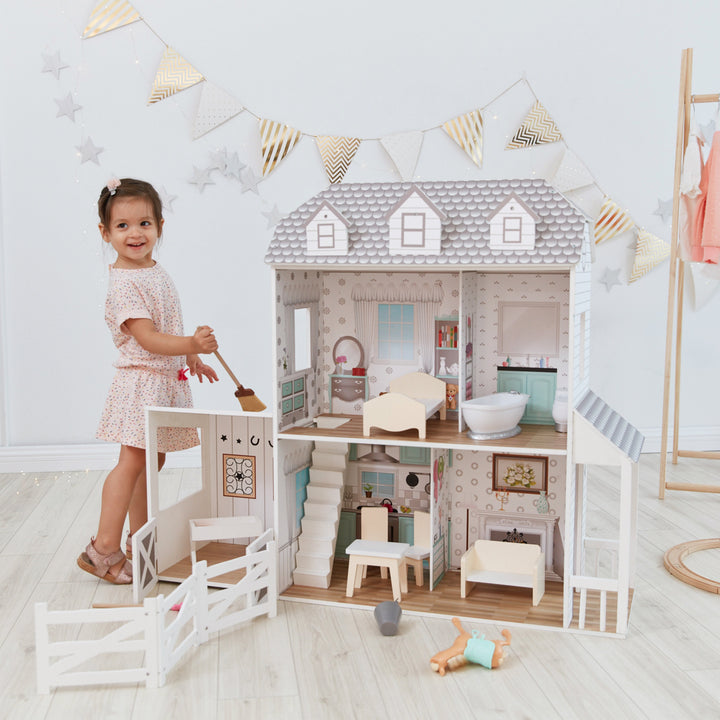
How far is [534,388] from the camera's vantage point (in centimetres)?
292

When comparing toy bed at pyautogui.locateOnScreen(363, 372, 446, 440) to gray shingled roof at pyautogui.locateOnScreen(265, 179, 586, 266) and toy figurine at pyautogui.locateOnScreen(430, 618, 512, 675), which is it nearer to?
gray shingled roof at pyautogui.locateOnScreen(265, 179, 586, 266)

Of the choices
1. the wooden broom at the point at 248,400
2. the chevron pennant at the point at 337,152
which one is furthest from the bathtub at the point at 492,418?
the chevron pennant at the point at 337,152

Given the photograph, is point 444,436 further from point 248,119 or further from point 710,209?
point 248,119

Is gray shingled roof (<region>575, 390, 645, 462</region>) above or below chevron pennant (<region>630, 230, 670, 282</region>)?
below

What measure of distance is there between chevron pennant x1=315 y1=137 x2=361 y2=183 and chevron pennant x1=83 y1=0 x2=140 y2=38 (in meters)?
1.13

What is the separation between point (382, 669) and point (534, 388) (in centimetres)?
106

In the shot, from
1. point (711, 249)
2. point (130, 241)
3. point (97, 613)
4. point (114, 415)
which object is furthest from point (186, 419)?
point (711, 249)

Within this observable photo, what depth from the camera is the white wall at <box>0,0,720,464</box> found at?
4527mm

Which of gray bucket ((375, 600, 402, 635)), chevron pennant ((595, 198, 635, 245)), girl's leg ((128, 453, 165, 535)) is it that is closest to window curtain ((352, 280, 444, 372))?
gray bucket ((375, 600, 402, 635))

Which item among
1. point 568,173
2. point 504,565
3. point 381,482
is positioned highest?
point 568,173

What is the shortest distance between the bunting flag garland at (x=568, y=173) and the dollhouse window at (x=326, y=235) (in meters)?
2.38

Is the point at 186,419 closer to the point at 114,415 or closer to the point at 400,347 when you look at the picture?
the point at 114,415

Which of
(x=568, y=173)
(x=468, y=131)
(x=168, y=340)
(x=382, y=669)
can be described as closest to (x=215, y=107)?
(x=468, y=131)

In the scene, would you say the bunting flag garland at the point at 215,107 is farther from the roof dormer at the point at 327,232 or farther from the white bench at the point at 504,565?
the white bench at the point at 504,565
